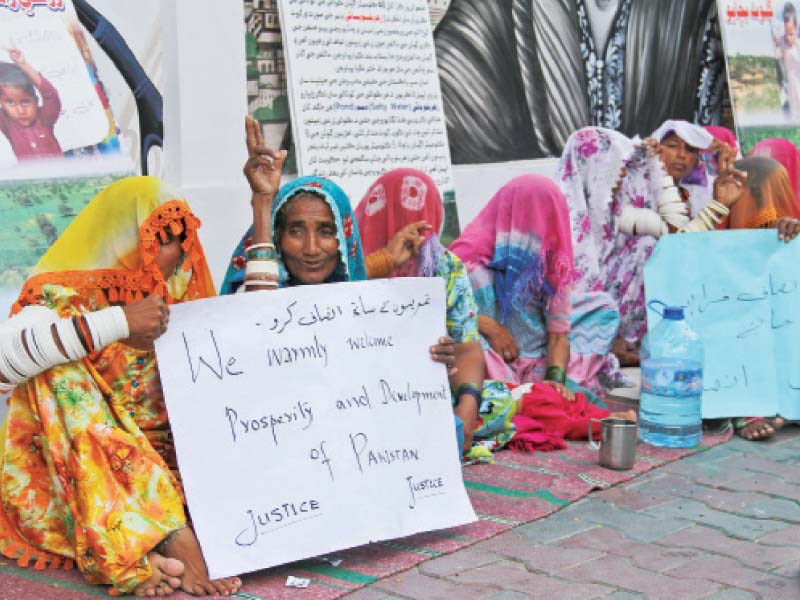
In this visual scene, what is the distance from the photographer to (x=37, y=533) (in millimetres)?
3086

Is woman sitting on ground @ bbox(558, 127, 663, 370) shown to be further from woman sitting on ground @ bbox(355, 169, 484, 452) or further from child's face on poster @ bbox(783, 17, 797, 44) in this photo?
child's face on poster @ bbox(783, 17, 797, 44)

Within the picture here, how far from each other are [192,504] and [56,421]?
454 millimetres

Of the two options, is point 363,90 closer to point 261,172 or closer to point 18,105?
point 18,105

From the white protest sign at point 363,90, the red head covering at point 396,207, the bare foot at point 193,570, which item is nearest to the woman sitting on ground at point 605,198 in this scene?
the white protest sign at point 363,90

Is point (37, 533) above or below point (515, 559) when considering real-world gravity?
above

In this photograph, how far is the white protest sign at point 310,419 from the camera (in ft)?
9.50

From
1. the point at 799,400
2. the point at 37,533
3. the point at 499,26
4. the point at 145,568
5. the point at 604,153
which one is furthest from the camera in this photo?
the point at 499,26

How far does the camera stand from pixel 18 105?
14.6ft

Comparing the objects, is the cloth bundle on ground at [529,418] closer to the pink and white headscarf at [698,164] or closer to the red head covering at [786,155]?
the pink and white headscarf at [698,164]

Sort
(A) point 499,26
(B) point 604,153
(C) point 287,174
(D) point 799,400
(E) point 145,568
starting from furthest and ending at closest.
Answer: (A) point 499,26 < (C) point 287,174 < (B) point 604,153 < (D) point 799,400 < (E) point 145,568

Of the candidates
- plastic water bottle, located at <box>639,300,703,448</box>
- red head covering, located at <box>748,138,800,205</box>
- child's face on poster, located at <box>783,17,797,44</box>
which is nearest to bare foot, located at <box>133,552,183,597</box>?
plastic water bottle, located at <box>639,300,703,448</box>

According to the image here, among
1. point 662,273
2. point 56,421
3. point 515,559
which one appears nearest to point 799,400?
point 662,273

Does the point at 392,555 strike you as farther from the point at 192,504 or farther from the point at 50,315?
the point at 50,315

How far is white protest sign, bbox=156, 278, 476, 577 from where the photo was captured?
9.50 ft
